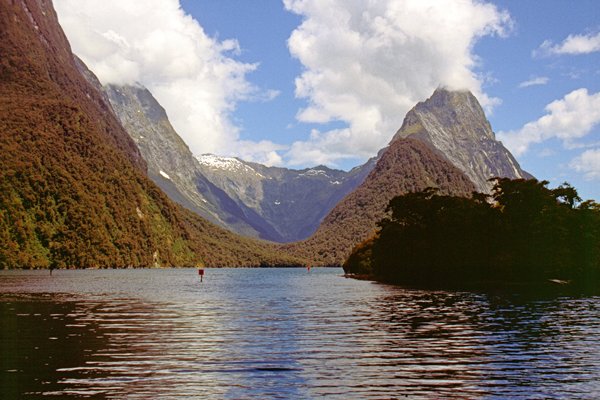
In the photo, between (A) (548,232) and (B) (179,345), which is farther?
(A) (548,232)

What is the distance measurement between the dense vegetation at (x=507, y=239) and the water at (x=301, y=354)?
264 feet

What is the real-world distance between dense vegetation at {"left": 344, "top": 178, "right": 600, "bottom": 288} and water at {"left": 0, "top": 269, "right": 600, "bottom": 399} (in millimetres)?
80324

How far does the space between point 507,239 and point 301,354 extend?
399ft

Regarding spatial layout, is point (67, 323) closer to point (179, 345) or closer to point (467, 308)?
point (179, 345)

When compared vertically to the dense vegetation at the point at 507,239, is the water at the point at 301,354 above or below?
below

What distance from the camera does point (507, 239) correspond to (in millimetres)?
150500

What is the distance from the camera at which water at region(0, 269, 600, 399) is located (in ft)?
91.1

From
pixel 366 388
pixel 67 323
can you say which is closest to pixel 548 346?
pixel 366 388

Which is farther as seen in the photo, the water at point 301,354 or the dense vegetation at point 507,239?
the dense vegetation at point 507,239

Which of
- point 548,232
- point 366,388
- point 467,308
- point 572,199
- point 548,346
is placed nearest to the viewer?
point 366,388

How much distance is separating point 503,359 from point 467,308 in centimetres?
3929

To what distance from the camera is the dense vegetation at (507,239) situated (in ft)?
482

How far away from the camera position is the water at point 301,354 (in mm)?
27766

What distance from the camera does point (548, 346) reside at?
138ft
